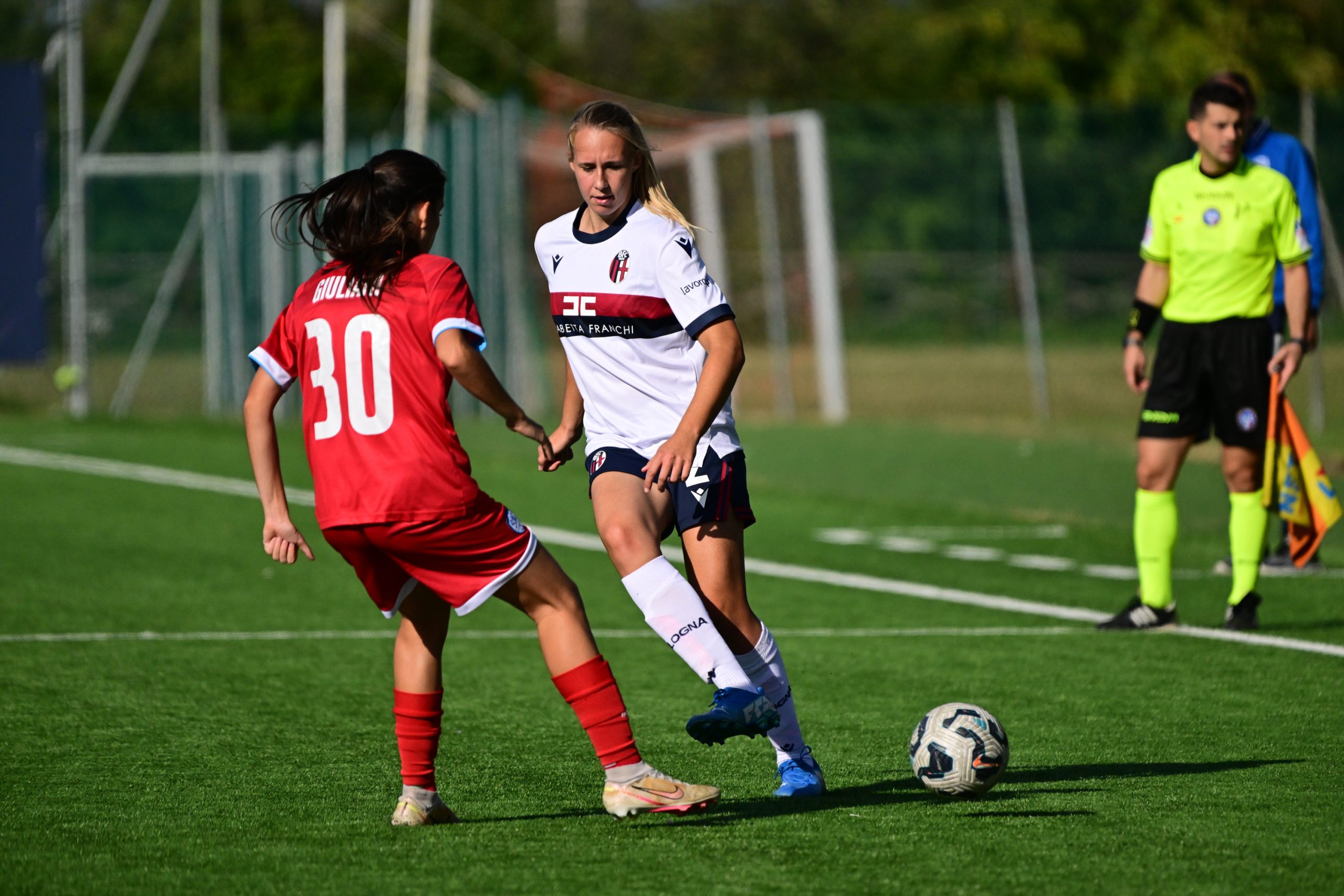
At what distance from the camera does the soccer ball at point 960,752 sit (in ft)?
15.8

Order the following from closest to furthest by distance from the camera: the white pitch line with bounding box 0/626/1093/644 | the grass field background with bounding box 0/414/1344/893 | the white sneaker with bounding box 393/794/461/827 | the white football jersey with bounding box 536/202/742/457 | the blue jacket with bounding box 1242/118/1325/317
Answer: the grass field background with bounding box 0/414/1344/893, the white sneaker with bounding box 393/794/461/827, the white football jersey with bounding box 536/202/742/457, the white pitch line with bounding box 0/626/1093/644, the blue jacket with bounding box 1242/118/1325/317

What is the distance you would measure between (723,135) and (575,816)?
1688 cm

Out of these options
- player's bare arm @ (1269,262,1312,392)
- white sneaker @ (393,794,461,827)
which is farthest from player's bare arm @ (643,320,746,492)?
player's bare arm @ (1269,262,1312,392)

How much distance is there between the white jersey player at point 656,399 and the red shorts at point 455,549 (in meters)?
0.33

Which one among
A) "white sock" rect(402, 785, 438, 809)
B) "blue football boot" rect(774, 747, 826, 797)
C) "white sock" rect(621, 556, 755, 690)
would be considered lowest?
"blue football boot" rect(774, 747, 826, 797)

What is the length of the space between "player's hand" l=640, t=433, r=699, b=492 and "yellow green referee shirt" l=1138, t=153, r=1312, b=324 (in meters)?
3.85

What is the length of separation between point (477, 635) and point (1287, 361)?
3.64 meters

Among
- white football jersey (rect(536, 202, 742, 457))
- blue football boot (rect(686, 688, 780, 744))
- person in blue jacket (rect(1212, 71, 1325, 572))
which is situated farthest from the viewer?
person in blue jacket (rect(1212, 71, 1325, 572))

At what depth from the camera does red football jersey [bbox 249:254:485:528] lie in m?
4.31

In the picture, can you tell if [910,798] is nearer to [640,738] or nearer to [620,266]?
[640,738]

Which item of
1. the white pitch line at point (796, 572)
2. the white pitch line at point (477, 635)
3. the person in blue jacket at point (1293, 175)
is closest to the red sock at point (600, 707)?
the white pitch line at point (477, 635)

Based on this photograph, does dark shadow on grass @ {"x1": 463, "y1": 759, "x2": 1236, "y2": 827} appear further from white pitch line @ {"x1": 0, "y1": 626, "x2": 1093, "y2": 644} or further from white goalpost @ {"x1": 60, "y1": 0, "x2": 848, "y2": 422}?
white goalpost @ {"x1": 60, "y1": 0, "x2": 848, "y2": 422}

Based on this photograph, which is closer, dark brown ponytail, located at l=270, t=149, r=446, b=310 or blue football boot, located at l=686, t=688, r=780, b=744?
blue football boot, located at l=686, t=688, r=780, b=744

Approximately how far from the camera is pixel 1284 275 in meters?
7.83
